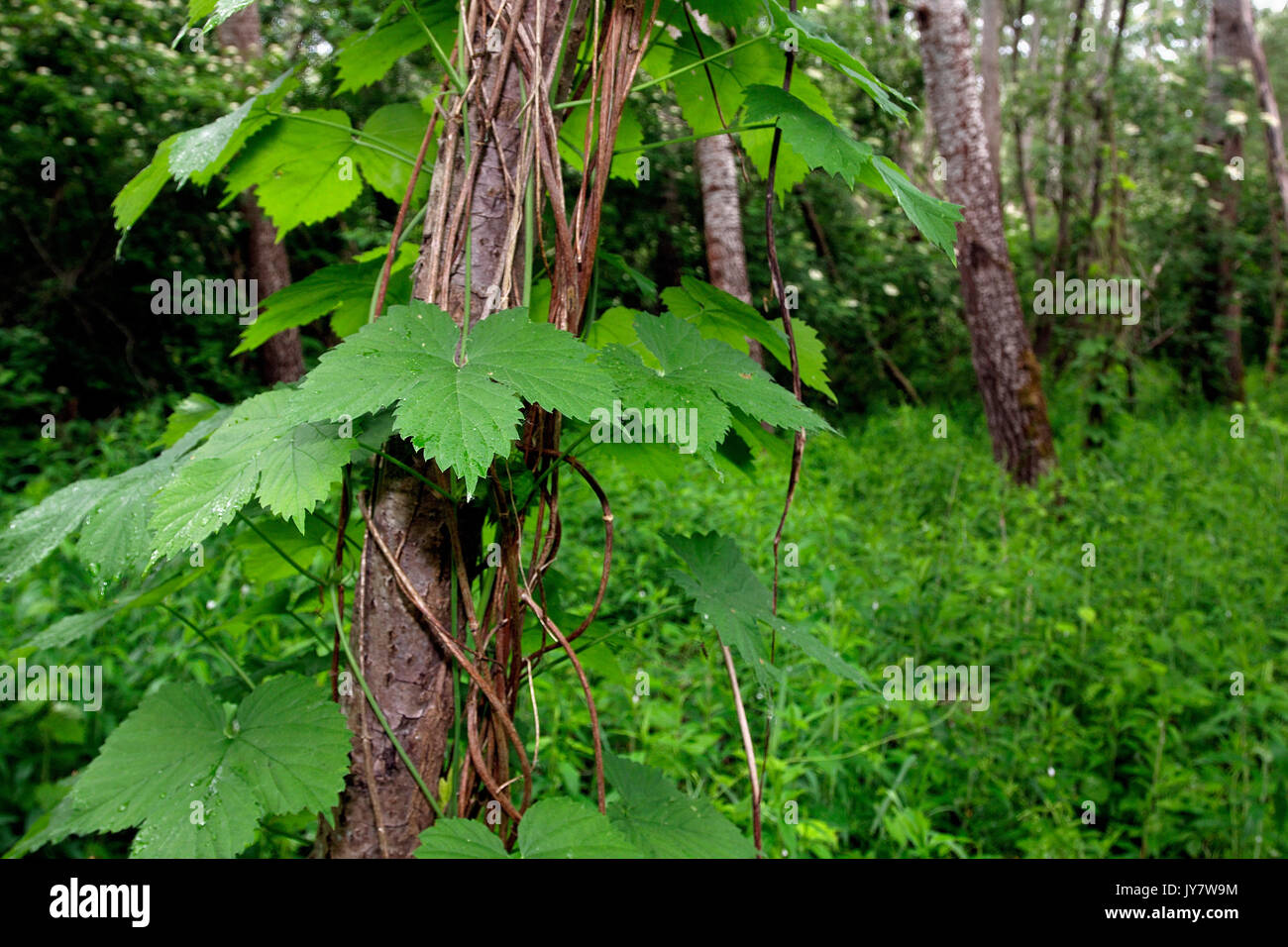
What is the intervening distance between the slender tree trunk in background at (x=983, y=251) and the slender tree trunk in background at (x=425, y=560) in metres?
4.68

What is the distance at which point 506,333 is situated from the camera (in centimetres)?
81

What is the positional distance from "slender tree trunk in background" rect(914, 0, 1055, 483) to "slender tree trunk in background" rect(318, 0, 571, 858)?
4683 millimetres

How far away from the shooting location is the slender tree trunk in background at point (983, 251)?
16.5 feet

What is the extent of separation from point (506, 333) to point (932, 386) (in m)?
8.78

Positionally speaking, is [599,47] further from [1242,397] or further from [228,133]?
[1242,397]

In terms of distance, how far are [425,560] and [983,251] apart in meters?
4.96

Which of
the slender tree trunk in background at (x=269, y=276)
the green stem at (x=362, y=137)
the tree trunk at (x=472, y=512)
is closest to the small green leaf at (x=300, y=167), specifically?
the green stem at (x=362, y=137)

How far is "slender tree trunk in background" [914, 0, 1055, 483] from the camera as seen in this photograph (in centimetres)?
504

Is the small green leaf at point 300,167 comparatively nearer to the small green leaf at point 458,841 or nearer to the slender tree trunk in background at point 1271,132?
the small green leaf at point 458,841

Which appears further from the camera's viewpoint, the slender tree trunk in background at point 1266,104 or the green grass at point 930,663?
the slender tree trunk in background at point 1266,104

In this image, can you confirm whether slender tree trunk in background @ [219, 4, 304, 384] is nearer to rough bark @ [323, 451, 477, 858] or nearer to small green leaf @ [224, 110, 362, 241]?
small green leaf @ [224, 110, 362, 241]

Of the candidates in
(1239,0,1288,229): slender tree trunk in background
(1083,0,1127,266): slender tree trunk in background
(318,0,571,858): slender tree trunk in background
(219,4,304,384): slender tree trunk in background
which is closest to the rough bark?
(318,0,571,858): slender tree trunk in background

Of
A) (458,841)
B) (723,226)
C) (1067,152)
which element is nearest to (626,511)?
(723,226)

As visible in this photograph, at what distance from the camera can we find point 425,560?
3.00 ft
